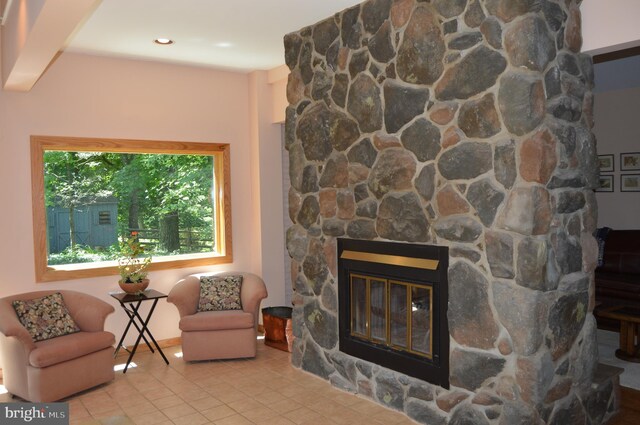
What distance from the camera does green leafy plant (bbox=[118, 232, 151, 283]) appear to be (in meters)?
5.02

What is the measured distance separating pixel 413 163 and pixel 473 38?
0.85 m

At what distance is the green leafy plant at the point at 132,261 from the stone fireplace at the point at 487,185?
2.27 meters

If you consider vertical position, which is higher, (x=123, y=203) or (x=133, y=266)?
(x=123, y=203)

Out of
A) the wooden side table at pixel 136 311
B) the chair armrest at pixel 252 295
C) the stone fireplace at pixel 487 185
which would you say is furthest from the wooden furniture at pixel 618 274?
the wooden side table at pixel 136 311

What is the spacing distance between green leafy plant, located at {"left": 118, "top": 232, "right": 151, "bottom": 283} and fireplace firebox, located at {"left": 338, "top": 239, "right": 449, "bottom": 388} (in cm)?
206

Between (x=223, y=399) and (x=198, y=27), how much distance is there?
2.92 meters

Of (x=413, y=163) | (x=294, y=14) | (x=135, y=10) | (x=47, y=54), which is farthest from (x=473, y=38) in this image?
(x=47, y=54)

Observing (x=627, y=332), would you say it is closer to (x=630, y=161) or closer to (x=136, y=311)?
(x=630, y=161)

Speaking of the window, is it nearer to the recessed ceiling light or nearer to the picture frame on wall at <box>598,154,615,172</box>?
the recessed ceiling light

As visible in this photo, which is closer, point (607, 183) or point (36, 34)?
point (36, 34)

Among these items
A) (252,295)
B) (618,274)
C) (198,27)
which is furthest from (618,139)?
(198,27)

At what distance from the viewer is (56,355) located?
3.92 metres

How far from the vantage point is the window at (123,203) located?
497cm

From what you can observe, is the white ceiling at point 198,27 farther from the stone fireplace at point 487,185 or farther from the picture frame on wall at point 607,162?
the picture frame on wall at point 607,162
